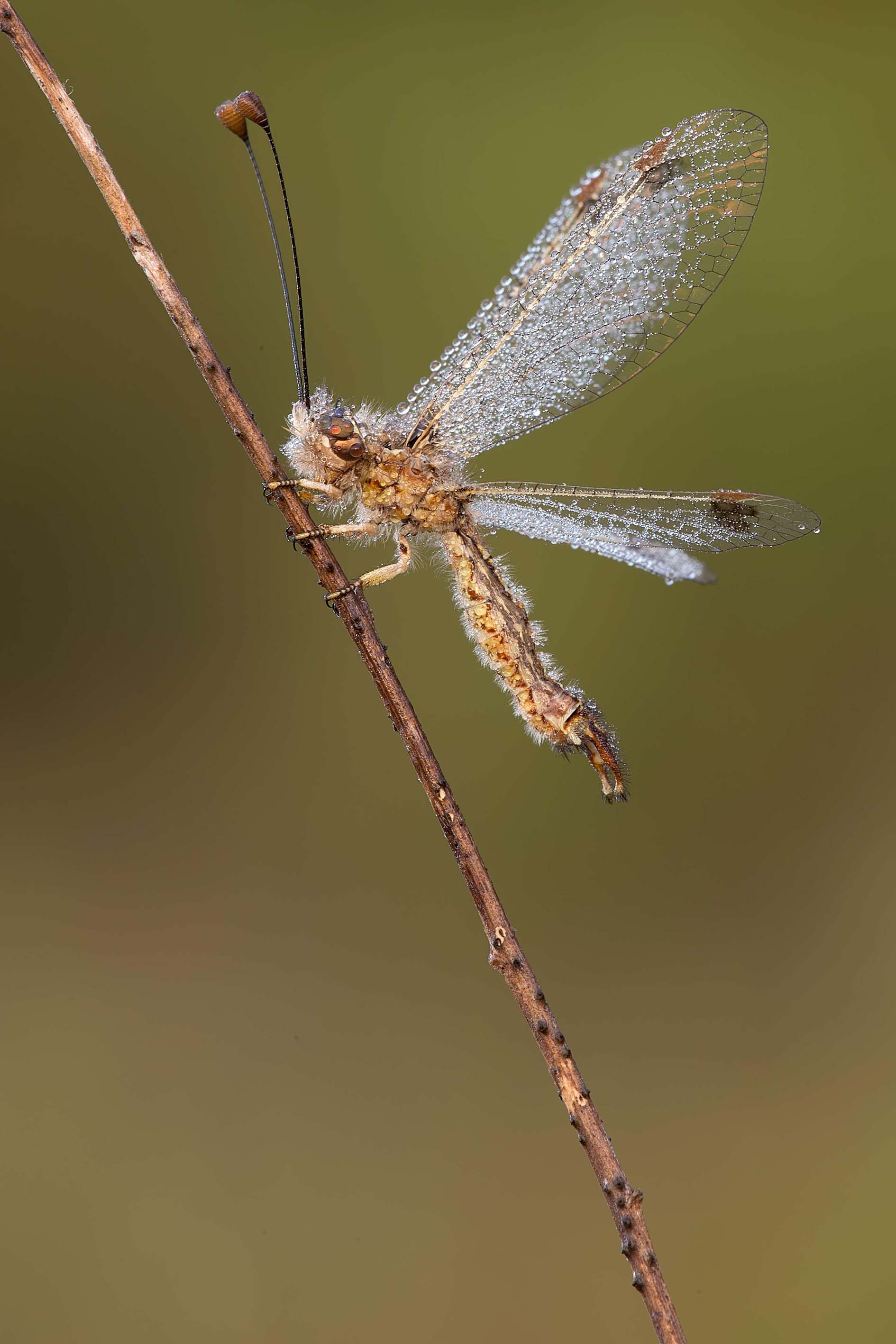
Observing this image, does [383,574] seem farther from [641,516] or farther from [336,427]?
[641,516]

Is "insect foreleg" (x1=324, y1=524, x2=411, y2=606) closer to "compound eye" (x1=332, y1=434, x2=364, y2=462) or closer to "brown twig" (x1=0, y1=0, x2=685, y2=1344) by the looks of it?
"brown twig" (x1=0, y1=0, x2=685, y2=1344)

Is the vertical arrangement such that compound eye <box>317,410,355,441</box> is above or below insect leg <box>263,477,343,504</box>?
above

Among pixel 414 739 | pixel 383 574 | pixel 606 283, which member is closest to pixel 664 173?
pixel 606 283

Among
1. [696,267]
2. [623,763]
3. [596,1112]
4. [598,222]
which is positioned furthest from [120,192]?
[596,1112]

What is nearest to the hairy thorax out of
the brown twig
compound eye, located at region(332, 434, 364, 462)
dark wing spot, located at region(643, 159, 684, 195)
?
compound eye, located at region(332, 434, 364, 462)

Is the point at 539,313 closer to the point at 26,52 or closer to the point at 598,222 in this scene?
the point at 598,222
